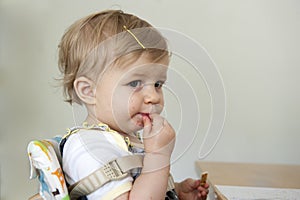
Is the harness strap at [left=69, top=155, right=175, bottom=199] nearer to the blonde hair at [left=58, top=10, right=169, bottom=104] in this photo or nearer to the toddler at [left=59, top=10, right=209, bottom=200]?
the toddler at [left=59, top=10, right=209, bottom=200]

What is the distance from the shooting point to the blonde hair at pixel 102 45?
47cm

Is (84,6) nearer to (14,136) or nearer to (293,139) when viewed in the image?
(14,136)

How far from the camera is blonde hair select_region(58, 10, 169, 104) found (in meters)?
0.47

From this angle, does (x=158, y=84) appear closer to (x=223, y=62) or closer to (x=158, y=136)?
(x=158, y=136)

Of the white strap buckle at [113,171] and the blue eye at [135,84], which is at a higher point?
the blue eye at [135,84]

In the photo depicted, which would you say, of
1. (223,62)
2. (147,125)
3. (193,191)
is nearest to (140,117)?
(147,125)

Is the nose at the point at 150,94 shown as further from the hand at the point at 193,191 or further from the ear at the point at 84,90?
the hand at the point at 193,191

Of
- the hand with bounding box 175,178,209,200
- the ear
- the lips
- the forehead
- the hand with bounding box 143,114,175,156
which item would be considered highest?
the forehead

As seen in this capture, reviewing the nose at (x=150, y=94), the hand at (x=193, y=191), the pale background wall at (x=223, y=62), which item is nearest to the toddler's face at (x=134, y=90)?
the nose at (x=150, y=94)

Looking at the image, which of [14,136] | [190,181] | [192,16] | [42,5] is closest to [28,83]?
[14,136]

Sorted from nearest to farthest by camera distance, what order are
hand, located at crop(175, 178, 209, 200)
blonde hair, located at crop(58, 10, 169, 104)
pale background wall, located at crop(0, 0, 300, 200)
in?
blonde hair, located at crop(58, 10, 169, 104), hand, located at crop(175, 178, 209, 200), pale background wall, located at crop(0, 0, 300, 200)

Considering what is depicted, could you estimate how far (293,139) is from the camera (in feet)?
4.69

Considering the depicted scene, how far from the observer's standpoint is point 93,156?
0.49 m

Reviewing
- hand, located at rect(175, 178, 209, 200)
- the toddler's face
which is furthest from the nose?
hand, located at rect(175, 178, 209, 200)
